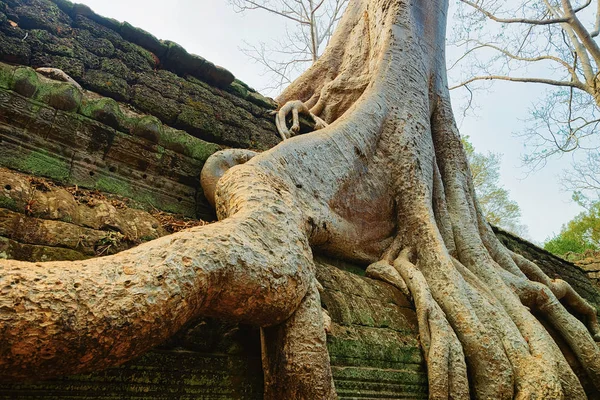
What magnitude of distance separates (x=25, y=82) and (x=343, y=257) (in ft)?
6.39

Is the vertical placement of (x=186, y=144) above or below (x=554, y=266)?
above

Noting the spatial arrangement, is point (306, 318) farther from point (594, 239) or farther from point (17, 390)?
point (594, 239)

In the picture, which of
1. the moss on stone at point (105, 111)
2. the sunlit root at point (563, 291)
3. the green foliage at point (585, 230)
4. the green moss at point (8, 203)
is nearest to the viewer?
the green moss at point (8, 203)

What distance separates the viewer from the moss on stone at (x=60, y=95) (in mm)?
1956

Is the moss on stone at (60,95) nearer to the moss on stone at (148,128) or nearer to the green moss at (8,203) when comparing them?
the moss on stone at (148,128)

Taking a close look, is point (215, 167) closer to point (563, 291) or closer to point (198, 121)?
point (198, 121)

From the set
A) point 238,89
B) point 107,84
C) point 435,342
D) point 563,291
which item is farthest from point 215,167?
point 563,291

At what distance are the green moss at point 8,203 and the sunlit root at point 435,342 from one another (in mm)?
1877

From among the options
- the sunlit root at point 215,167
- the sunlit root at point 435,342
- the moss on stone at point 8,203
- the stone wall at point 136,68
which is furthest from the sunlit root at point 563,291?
the moss on stone at point 8,203

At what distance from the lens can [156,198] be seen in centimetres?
224

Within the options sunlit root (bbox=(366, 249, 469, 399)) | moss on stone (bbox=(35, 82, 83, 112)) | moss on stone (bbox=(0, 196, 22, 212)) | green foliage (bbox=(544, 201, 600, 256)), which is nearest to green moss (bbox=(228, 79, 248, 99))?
moss on stone (bbox=(35, 82, 83, 112))

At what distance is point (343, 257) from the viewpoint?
2539mm

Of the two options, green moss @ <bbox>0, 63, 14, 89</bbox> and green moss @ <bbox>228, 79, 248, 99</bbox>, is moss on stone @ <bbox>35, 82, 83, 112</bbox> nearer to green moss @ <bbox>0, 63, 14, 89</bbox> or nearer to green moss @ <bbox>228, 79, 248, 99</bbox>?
green moss @ <bbox>0, 63, 14, 89</bbox>

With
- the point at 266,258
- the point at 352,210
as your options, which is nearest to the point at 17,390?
the point at 266,258
